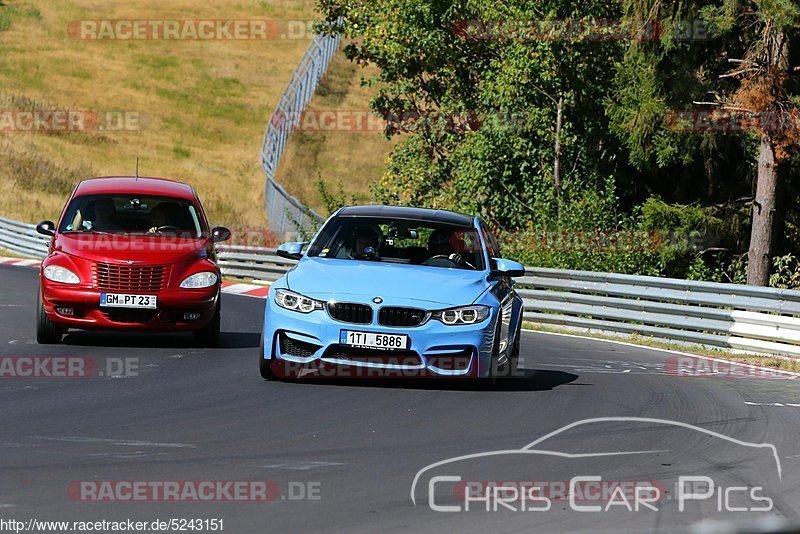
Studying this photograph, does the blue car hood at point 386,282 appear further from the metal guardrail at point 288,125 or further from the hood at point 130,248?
the metal guardrail at point 288,125


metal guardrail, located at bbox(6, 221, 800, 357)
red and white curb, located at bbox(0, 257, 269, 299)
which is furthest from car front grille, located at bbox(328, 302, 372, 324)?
red and white curb, located at bbox(0, 257, 269, 299)

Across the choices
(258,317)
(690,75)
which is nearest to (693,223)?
(690,75)

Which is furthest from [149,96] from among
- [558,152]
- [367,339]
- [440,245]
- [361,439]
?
[361,439]

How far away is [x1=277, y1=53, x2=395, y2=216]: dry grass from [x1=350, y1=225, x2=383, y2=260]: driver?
4104cm

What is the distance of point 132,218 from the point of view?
618 inches

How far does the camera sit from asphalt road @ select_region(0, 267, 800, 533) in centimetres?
671

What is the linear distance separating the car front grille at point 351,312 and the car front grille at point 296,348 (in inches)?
12.7

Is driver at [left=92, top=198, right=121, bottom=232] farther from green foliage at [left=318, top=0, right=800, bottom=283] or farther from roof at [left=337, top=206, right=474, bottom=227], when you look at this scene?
green foliage at [left=318, top=0, right=800, bottom=283]

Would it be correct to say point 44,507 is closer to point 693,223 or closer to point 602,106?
point 693,223

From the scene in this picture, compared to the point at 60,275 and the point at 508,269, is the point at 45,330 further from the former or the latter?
the point at 508,269

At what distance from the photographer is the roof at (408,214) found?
42.0ft

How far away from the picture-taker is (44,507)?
651cm

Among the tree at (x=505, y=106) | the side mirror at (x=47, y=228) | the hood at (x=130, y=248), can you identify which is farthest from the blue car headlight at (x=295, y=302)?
the tree at (x=505, y=106)

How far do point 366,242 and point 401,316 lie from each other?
A: 1.47 metres
